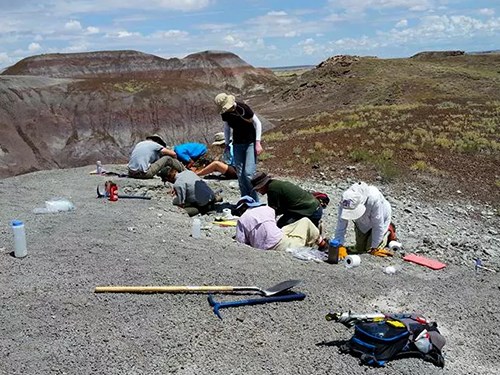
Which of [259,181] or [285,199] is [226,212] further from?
[285,199]

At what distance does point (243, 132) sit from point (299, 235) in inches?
79.9

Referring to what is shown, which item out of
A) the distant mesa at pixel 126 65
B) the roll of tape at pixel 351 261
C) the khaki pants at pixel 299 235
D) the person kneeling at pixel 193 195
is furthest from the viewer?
the distant mesa at pixel 126 65

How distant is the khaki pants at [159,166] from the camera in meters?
11.6

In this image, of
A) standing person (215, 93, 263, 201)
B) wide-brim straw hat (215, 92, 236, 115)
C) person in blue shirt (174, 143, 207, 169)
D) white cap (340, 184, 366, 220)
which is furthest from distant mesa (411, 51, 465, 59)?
white cap (340, 184, 366, 220)

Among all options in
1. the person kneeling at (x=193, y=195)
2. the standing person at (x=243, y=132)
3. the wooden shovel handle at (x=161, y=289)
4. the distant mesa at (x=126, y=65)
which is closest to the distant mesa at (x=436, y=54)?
the distant mesa at (x=126, y=65)

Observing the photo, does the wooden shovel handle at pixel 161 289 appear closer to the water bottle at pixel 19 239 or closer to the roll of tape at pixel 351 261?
the water bottle at pixel 19 239

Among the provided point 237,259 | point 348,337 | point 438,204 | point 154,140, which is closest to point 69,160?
point 154,140

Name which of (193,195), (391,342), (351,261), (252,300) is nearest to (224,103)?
(193,195)

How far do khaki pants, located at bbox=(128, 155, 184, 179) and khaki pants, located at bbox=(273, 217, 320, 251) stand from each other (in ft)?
15.1

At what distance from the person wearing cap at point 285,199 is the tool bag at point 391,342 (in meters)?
3.01

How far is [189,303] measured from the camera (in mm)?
5406

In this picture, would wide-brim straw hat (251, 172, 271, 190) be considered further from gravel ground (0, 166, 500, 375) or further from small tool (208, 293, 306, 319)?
small tool (208, 293, 306, 319)

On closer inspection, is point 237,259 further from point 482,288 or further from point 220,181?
point 220,181

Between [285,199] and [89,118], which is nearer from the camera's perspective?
[285,199]
